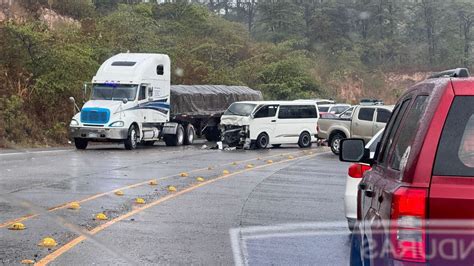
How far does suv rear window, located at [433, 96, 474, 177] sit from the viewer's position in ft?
12.2

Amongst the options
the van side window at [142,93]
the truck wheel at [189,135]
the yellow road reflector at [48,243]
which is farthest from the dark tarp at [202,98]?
the yellow road reflector at [48,243]

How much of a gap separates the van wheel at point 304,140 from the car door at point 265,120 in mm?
1447

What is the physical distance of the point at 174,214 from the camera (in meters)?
11.2

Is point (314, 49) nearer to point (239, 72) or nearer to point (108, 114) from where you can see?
point (239, 72)

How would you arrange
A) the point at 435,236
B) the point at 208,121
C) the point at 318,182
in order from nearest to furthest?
the point at 435,236
the point at 318,182
the point at 208,121

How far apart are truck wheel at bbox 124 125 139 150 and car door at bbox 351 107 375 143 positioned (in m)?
8.27

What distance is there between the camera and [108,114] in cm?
2698

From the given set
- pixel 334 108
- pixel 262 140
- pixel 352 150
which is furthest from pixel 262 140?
pixel 352 150

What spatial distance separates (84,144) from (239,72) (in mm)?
27879

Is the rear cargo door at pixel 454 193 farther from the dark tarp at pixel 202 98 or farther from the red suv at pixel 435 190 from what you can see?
the dark tarp at pixel 202 98

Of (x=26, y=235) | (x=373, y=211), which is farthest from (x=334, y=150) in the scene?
(x=373, y=211)

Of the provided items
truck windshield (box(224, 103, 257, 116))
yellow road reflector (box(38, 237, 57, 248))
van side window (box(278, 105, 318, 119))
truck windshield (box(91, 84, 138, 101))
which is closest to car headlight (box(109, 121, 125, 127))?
truck windshield (box(91, 84, 138, 101))

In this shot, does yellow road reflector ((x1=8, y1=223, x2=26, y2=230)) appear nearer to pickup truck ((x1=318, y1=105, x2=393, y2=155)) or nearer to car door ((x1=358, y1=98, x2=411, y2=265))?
car door ((x1=358, y1=98, x2=411, y2=265))

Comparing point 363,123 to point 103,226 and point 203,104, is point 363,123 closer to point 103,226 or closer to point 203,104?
point 203,104
